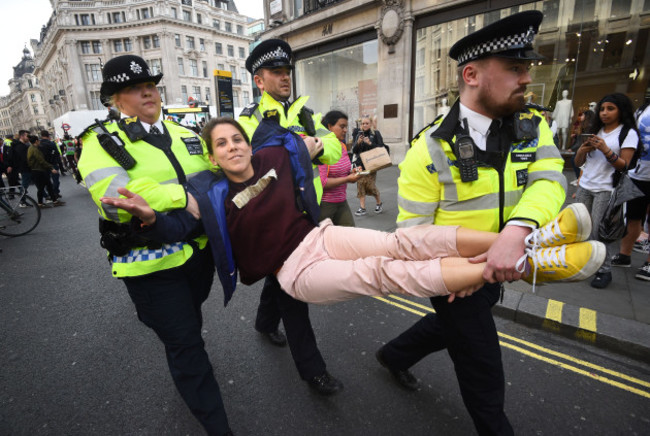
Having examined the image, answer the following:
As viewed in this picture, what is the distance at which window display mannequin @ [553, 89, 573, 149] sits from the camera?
31.9ft

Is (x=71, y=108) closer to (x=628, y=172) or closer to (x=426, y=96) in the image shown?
(x=426, y=96)

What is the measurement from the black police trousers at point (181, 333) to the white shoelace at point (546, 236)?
1794mm

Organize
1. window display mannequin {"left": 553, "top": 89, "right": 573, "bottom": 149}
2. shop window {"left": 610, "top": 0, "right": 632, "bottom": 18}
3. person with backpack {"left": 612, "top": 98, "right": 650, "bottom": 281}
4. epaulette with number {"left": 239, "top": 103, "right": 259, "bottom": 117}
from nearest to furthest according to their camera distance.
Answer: epaulette with number {"left": 239, "top": 103, "right": 259, "bottom": 117} < person with backpack {"left": 612, "top": 98, "right": 650, "bottom": 281} < shop window {"left": 610, "top": 0, "right": 632, "bottom": 18} < window display mannequin {"left": 553, "top": 89, "right": 573, "bottom": 149}

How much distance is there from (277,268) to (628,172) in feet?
14.3

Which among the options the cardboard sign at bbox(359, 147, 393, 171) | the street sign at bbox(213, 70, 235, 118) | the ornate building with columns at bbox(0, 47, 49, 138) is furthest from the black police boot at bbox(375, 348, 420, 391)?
the ornate building with columns at bbox(0, 47, 49, 138)

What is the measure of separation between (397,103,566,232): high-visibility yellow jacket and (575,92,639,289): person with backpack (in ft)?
8.14

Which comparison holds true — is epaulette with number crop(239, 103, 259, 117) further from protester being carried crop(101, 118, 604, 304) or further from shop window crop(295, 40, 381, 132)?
shop window crop(295, 40, 381, 132)

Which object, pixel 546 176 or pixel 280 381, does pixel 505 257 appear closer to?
pixel 546 176

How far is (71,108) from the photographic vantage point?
2158 inches

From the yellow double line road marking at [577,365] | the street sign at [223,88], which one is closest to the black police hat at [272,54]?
the yellow double line road marking at [577,365]

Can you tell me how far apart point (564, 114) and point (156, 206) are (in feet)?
38.8

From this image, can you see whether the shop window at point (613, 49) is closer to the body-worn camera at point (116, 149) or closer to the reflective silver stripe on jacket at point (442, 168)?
the reflective silver stripe on jacket at point (442, 168)

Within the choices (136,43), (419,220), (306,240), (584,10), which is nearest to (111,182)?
(306,240)

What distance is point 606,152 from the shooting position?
3.37 metres
